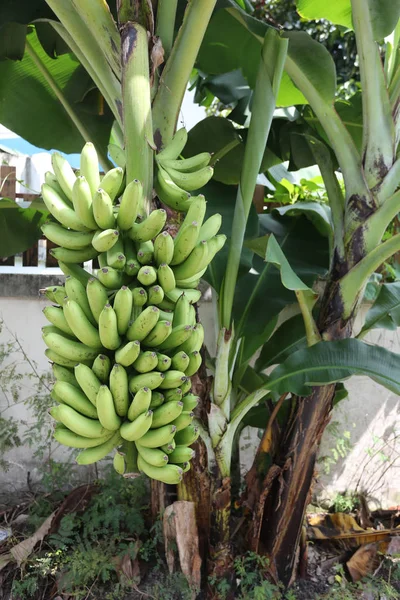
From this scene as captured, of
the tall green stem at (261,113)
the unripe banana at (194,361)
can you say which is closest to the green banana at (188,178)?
the unripe banana at (194,361)

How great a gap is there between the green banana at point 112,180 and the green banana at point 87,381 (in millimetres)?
324

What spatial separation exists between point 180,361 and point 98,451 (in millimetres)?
254

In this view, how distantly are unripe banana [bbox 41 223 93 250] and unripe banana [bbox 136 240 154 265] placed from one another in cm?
10

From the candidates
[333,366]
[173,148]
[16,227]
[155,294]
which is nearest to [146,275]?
[155,294]

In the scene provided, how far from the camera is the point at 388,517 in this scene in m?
2.53

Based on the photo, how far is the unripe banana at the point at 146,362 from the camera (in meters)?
0.88

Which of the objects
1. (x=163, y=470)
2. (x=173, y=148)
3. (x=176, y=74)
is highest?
(x=176, y=74)

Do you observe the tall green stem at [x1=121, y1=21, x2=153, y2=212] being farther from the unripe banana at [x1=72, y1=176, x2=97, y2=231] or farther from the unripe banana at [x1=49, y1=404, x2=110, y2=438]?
the unripe banana at [x1=49, y1=404, x2=110, y2=438]

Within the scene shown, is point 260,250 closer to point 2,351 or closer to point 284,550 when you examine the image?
point 284,550

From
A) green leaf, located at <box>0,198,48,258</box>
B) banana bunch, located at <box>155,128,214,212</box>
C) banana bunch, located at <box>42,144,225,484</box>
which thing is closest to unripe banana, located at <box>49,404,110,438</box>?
banana bunch, located at <box>42,144,225,484</box>

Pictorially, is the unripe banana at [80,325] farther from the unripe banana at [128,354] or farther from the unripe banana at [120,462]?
the unripe banana at [120,462]

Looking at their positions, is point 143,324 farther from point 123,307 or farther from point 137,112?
point 137,112

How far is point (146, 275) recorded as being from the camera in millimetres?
874

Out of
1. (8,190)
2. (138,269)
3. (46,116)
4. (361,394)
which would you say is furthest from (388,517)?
(8,190)
